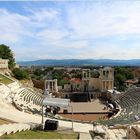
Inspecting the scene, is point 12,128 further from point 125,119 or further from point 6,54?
point 6,54

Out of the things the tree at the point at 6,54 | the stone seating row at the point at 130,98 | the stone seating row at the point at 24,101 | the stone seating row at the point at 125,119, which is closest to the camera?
the stone seating row at the point at 125,119

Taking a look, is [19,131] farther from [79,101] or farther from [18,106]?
[79,101]

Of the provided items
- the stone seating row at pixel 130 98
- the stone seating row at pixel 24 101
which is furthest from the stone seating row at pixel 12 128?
the stone seating row at pixel 130 98

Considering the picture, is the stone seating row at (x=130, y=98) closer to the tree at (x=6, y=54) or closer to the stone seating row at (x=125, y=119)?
the stone seating row at (x=125, y=119)

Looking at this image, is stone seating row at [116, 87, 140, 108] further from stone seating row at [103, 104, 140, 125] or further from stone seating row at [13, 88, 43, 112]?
stone seating row at [13, 88, 43, 112]

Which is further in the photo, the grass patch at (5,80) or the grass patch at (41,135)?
the grass patch at (5,80)

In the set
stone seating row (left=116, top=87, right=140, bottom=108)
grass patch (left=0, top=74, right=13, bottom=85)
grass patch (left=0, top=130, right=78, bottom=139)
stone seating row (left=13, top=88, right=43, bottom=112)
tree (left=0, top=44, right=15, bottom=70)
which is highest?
tree (left=0, top=44, right=15, bottom=70)

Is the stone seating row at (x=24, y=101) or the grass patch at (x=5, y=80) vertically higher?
the grass patch at (x=5, y=80)

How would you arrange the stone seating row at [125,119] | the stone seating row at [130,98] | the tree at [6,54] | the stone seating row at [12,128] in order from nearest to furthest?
the stone seating row at [12,128] < the stone seating row at [125,119] < the stone seating row at [130,98] < the tree at [6,54]

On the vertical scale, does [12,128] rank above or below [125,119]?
above

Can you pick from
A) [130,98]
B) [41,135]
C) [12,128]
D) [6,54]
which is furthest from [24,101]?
[6,54]

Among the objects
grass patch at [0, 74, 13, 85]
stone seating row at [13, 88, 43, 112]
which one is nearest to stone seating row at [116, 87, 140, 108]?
stone seating row at [13, 88, 43, 112]

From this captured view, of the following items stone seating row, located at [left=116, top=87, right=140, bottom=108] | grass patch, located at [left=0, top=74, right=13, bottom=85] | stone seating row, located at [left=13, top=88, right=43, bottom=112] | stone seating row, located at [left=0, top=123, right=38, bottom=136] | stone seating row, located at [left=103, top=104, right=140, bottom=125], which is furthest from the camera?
stone seating row, located at [left=116, top=87, right=140, bottom=108]

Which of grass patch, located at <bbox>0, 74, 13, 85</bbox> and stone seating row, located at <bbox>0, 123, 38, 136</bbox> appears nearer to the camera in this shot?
stone seating row, located at <bbox>0, 123, 38, 136</bbox>
